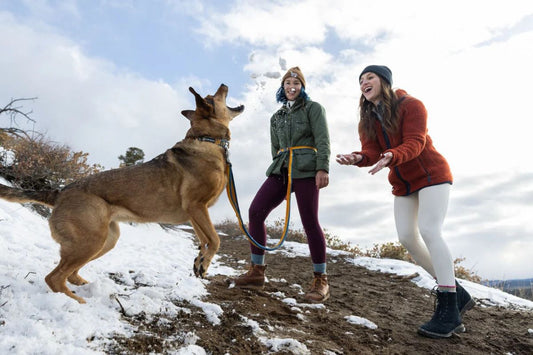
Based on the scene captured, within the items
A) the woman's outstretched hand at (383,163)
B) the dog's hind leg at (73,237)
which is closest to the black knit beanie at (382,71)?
the woman's outstretched hand at (383,163)

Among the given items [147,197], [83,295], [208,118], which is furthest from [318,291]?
[83,295]

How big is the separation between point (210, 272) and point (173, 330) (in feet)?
10.2

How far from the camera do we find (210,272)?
5930 millimetres

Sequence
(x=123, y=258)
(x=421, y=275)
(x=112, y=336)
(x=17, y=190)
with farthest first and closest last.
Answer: (x=421, y=275) → (x=123, y=258) → (x=17, y=190) → (x=112, y=336)

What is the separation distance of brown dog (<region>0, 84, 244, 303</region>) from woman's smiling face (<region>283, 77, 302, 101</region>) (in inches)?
38.8

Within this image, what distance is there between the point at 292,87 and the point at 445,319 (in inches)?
133

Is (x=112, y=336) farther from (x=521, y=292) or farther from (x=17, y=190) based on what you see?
(x=521, y=292)

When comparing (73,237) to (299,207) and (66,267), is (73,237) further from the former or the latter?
(299,207)

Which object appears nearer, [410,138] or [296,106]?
[410,138]

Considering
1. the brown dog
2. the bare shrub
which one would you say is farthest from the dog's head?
the bare shrub

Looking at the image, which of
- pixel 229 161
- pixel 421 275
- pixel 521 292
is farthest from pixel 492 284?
pixel 229 161

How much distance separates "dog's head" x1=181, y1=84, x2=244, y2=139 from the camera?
4195 millimetres

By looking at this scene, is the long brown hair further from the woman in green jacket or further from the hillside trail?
the hillside trail

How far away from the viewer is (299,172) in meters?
4.52
